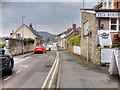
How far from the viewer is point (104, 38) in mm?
10359

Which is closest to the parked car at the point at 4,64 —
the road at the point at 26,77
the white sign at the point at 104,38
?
the road at the point at 26,77

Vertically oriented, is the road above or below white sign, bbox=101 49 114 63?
below

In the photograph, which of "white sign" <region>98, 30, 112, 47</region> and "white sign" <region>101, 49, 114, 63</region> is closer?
"white sign" <region>101, 49, 114, 63</region>

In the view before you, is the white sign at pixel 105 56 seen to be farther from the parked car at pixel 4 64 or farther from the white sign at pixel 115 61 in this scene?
the parked car at pixel 4 64

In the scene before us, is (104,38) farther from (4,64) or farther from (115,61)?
(4,64)

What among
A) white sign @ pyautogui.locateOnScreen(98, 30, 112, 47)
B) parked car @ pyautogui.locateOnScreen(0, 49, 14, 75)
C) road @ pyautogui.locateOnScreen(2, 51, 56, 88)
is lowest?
road @ pyautogui.locateOnScreen(2, 51, 56, 88)

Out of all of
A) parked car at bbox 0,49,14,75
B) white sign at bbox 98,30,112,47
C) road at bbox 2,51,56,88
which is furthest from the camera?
white sign at bbox 98,30,112,47

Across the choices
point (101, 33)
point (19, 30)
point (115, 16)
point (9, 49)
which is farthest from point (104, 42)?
point (19, 30)

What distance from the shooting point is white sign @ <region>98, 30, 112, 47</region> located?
1005cm

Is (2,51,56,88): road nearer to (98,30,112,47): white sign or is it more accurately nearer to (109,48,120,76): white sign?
(109,48,120,76): white sign

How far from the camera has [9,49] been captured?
15750 millimetres

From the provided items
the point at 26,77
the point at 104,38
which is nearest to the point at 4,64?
the point at 26,77

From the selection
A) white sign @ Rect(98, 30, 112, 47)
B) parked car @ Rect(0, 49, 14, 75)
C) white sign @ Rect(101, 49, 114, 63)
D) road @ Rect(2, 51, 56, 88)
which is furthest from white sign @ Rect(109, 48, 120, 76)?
parked car @ Rect(0, 49, 14, 75)

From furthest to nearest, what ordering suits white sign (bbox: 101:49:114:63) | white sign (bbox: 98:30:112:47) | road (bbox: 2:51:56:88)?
white sign (bbox: 98:30:112:47) → white sign (bbox: 101:49:114:63) → road (bbox: 2:51:56:88)
